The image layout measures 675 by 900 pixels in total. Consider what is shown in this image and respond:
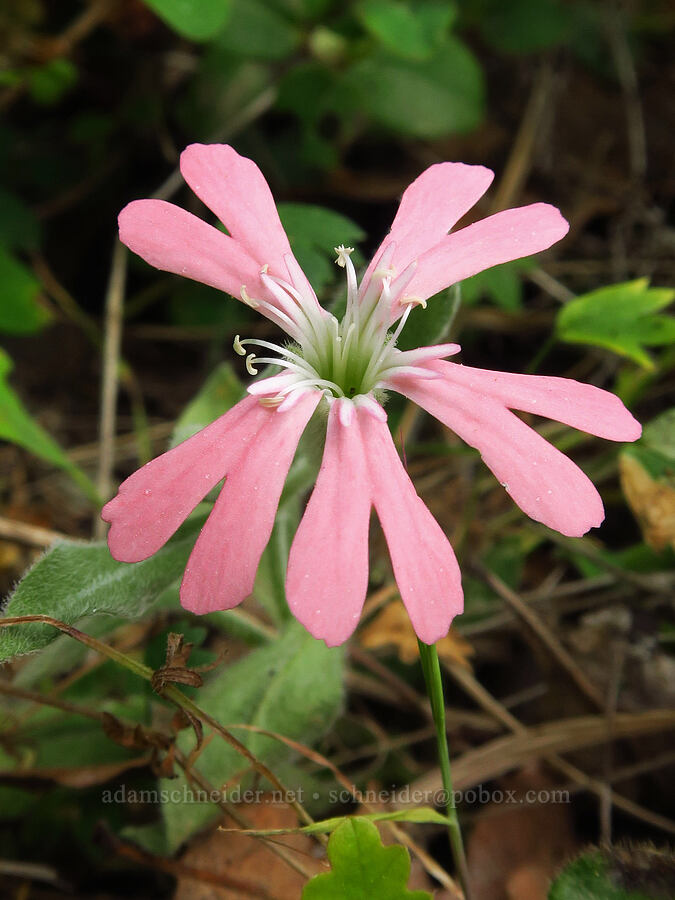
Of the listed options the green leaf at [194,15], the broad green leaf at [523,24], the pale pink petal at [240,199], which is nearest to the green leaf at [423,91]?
the broad green leaf at [523,24]

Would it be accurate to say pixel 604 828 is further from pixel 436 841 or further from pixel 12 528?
pixel 12 528

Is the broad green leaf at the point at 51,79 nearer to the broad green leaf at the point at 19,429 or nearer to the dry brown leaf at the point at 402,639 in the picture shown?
the broad green leaf at the point at 19,429

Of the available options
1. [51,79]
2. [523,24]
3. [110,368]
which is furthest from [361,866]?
[523,24]

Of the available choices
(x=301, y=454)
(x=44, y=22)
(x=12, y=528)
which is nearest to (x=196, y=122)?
(x=44, y=22)

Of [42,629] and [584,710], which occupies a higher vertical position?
[42,629]

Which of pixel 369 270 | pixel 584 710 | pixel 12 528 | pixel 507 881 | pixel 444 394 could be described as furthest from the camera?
pixel 12 528
